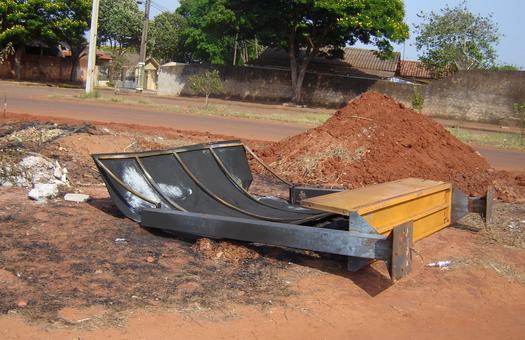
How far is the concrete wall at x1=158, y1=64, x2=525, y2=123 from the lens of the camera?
32.3 meters

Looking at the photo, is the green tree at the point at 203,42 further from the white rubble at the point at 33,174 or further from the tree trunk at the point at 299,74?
the white rubble at the point at 33,174

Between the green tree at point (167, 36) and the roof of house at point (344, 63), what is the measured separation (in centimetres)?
1734

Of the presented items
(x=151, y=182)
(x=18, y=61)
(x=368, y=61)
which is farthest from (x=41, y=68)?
(x=151, y=182)

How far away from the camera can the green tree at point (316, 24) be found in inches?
1324

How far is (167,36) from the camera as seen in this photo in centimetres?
6181

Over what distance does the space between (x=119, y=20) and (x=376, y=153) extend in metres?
54.9

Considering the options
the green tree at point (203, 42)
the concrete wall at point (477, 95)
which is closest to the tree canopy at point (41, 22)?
the green tree at point (203, 42)

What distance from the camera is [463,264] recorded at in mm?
5562

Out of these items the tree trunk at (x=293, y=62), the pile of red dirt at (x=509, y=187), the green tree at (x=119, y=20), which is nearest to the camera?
the pile of red dirt at (x=509, y=187)

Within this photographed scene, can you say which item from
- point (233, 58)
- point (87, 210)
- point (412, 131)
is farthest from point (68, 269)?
point (233, 58)

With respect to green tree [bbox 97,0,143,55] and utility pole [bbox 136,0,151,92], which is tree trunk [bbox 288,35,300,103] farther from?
green tree [bbox 97,0,143,55]

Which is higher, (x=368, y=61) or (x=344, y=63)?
(x=368, y=61)

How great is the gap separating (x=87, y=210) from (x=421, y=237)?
11.5 ft

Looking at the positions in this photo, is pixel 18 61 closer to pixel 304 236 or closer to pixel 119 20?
pixel 119 20
